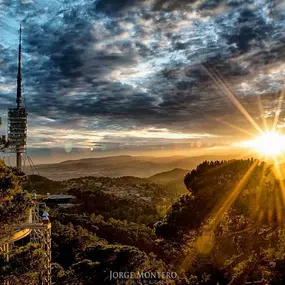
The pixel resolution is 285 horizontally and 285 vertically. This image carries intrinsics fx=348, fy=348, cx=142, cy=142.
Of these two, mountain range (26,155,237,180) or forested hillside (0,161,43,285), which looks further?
mountain range (26,155,237,180)

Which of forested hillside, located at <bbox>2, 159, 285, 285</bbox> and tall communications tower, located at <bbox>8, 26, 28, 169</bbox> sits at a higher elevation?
tall communications tower, located at <bbox>8, 26, 28, 169</bbox>

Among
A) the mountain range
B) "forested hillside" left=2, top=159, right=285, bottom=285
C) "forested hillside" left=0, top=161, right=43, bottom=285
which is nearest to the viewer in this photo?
"forested hillside" left=0, top=161, right=43, bottom=285

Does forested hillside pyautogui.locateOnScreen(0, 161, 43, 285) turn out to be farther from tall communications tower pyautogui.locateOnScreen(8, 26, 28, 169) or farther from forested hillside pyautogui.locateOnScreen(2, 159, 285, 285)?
tall communications tower pyautogui.locateOnScreen(8, 26, 28, 169)

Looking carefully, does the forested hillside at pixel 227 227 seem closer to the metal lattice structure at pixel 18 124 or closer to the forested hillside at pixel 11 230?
the forested hillside at pixel 11 230

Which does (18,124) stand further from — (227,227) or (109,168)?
(109,168)

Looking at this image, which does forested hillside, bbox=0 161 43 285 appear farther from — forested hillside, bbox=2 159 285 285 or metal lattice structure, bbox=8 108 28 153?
metal lattice structure, bbox=8 108 28 153

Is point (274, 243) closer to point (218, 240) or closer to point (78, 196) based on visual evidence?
point (218, 240)

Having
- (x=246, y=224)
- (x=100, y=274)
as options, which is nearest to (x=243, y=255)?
(x=246, y=224)

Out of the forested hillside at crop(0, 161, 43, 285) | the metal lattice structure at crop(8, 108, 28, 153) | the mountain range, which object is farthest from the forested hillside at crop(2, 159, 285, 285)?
the mountain range

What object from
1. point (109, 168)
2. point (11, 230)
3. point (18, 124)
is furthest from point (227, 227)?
point (109, 168)

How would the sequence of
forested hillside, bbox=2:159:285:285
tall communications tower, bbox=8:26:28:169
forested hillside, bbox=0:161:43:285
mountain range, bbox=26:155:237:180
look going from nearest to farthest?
forested hillside, bbox=0:161:43:285
forested hillside, bbox=2:159:285:285
tall communications tower, bbox=8:26:28:169
mountain range, bbox=26:155:237:180

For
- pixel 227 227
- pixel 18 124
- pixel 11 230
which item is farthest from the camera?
pixel 18 124

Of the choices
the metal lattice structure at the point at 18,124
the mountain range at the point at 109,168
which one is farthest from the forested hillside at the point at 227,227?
the mountain range at the point at 109,168

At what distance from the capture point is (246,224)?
38.2 feet
